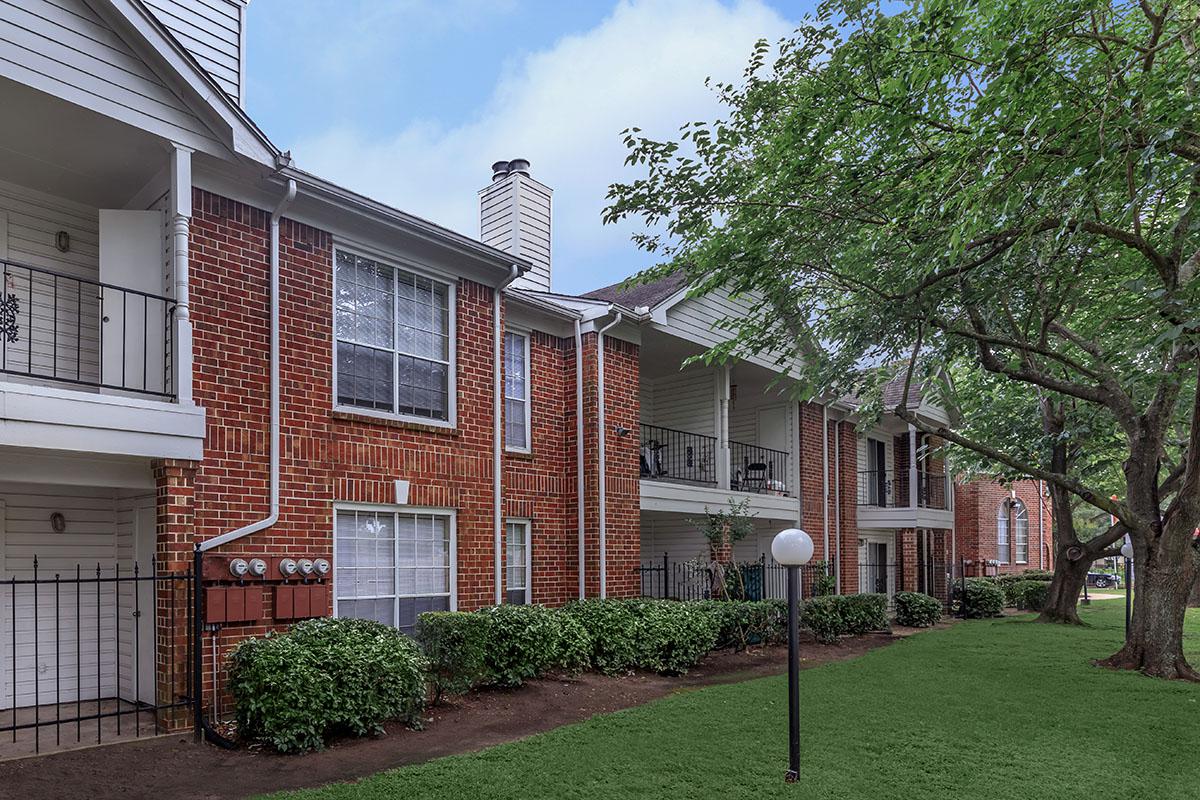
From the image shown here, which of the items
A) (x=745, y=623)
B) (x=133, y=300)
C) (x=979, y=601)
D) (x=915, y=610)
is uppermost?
(x=133, y=300)

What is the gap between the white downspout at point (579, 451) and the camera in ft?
42.6

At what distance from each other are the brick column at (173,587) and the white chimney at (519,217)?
7.38 metres

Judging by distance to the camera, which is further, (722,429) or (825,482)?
(825,482)

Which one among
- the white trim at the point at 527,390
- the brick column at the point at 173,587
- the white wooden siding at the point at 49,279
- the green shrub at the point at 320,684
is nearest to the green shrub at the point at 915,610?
the white trim at the point at 527,390

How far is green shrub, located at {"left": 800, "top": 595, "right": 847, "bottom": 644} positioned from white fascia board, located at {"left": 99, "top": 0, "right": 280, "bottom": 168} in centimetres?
1160

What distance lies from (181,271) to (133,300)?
789mm

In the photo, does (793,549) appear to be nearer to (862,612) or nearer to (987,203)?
(987,203)

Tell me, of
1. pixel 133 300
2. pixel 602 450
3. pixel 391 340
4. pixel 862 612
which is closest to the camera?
pixel 133 300

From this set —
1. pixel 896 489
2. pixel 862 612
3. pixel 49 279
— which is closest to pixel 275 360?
pixel 49 279

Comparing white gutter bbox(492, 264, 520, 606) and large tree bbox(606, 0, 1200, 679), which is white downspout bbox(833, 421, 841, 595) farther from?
white gutter bbox(492, 264, 520, 606)

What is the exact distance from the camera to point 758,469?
60.1 feet

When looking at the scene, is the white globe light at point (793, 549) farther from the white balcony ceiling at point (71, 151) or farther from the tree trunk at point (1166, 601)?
the tree trunk at point (1166, 601)

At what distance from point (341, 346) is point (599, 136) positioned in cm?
5330

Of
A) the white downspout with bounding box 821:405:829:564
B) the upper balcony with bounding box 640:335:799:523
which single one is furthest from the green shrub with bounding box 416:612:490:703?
the white downspout with bounding box 821:405:829:564
